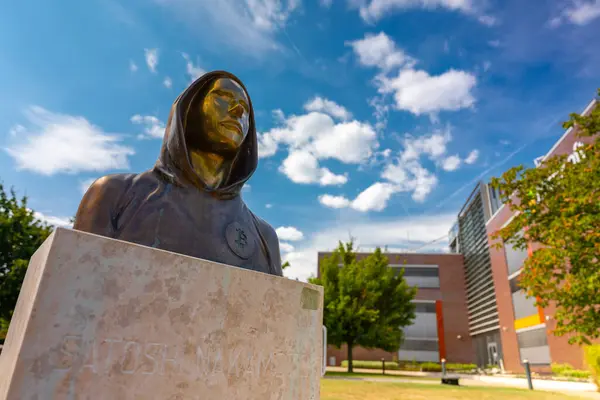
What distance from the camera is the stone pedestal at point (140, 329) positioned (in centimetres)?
109

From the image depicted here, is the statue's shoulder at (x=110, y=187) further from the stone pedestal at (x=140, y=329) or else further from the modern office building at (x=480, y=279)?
the modern office building at (x=480, y=279)

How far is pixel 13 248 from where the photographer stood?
14320mm

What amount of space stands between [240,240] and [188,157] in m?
0.51

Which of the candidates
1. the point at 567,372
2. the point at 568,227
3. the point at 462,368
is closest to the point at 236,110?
the point at 568,227

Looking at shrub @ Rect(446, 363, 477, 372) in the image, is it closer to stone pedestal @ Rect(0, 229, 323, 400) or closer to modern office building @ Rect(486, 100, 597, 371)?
modern office building @ Rect(486, 100, 597, 371)

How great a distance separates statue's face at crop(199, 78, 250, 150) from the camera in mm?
2076

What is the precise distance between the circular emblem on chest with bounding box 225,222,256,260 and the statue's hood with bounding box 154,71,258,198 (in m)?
0.20

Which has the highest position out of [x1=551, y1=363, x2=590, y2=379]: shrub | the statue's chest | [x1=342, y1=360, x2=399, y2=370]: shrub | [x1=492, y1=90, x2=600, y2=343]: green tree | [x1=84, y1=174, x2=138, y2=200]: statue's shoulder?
[x1=492, y1=90, x2=600, y2=343]: green tree

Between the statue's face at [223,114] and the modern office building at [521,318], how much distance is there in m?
25.2

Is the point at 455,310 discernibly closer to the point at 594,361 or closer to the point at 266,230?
the point at 594,361

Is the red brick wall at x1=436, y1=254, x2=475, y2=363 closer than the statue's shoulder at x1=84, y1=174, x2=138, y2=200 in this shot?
No

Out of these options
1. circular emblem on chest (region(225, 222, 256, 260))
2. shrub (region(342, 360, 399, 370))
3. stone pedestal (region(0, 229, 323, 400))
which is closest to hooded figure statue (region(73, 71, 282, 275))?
circular emblem on chest (region(225, 222, 256, 260))

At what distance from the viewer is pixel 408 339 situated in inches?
1746

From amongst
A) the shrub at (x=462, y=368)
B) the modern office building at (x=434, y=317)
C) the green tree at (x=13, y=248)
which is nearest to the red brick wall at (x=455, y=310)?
the modern office building at (x=434, y=317)
